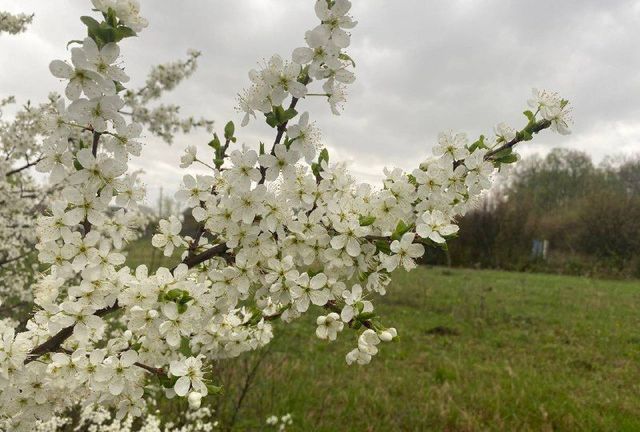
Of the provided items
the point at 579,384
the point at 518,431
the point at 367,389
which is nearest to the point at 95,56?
the point at 518,431

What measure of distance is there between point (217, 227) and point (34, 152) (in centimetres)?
414

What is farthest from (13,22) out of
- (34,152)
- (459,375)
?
(459,375)

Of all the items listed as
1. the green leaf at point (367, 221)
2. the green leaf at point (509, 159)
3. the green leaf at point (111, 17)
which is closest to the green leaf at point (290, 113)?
the green leaf at point (367, 221)

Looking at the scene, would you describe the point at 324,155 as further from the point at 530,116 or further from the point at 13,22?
the point at 13,22

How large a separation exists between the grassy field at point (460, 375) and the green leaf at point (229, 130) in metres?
0.93

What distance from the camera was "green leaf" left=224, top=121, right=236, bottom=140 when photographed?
179 cm

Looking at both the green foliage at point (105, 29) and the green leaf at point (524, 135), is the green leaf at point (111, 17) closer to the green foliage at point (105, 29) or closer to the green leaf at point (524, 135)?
the green foliage at point (105, 29)

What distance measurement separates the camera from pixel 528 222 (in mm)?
30594

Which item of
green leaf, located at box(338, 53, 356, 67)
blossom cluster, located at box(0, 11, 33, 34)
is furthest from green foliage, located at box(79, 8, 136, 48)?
blossom cluster, located at box(0, 11, 33, 34)

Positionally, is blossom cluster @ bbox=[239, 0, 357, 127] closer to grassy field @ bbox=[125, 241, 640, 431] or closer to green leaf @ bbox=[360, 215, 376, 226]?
green leaf @ bbox=[360, 215, 376, 226]

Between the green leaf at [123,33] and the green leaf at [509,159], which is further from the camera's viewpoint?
the green leaf at [509,159]

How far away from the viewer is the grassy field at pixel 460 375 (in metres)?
5.06

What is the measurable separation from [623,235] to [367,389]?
Answer: 28.9 m

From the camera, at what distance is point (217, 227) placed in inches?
66.7
